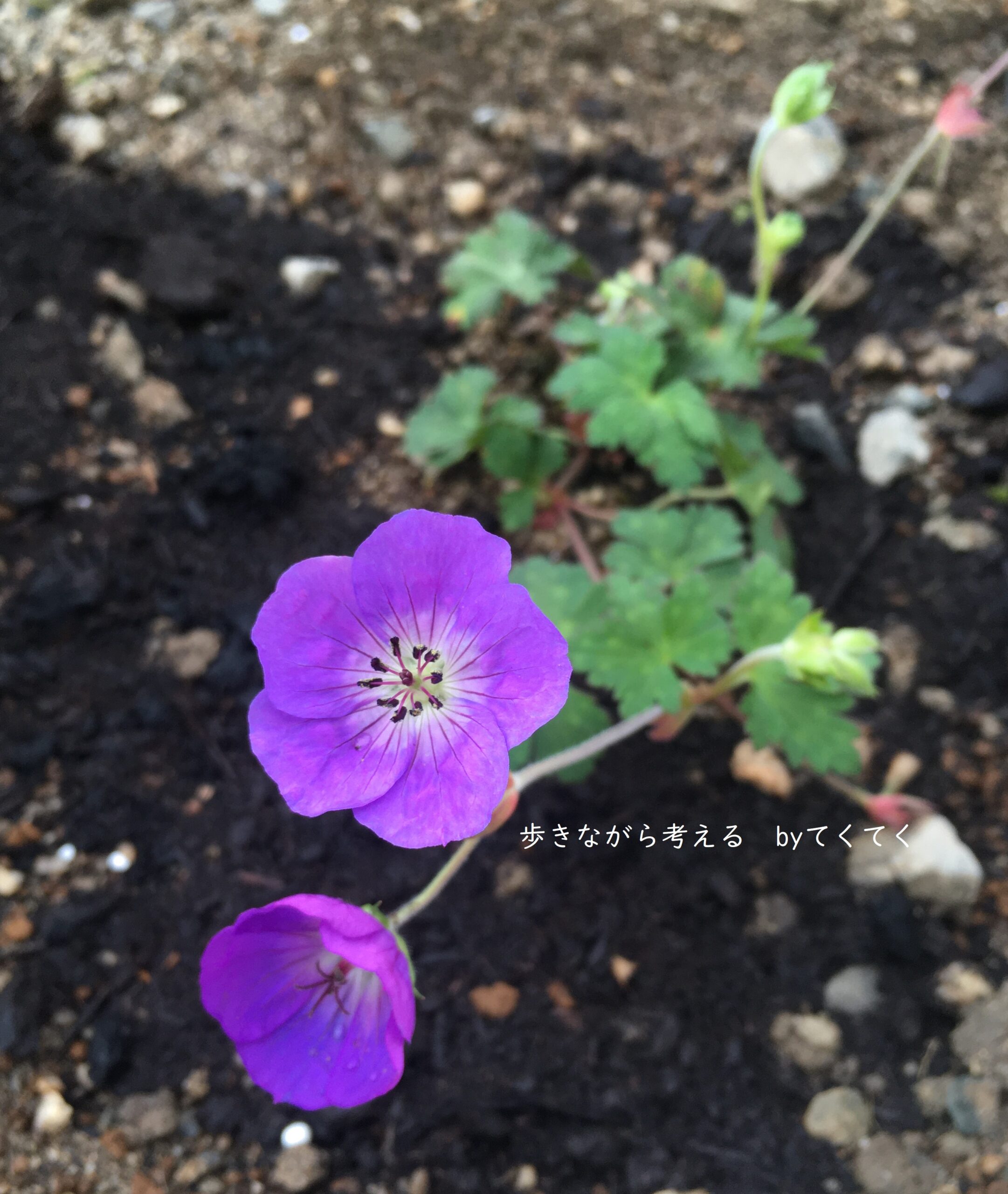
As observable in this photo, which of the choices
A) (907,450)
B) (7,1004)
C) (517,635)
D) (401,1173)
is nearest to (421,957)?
(401,1173)

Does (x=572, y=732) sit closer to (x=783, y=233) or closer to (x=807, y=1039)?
(x=807, y=1039)

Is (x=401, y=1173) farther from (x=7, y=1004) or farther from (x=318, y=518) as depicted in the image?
(x=318, y=518)

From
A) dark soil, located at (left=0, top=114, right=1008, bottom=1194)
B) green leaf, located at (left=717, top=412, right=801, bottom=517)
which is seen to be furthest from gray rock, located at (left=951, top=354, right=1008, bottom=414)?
green leaf, located at (left=717, top=412, right=801, bottom=517)

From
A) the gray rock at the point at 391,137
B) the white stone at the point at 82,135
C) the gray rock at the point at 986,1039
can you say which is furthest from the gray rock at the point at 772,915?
the white stone at the point at 82,135

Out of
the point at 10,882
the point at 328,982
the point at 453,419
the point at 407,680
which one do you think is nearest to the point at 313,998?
the point at 328,982

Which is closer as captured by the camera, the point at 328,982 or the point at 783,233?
the point at 328,982

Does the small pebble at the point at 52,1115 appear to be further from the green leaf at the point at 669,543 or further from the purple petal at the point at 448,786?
the green leaf at the point at 669,543
